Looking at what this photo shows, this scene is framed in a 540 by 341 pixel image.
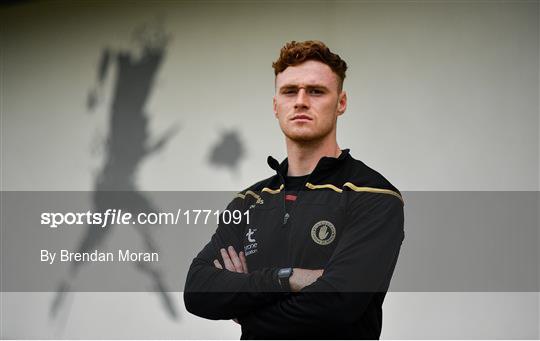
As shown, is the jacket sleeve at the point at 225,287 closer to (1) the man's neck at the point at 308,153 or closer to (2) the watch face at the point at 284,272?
(2) the watch face at the point at 284,272

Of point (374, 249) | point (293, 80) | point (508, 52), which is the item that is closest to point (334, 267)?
point (374, 249)

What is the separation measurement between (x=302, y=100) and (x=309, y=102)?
0.02 m

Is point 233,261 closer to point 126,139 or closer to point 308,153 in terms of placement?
point 308,153

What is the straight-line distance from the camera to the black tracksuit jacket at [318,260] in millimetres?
1587

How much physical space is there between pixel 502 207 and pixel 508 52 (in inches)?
25.6

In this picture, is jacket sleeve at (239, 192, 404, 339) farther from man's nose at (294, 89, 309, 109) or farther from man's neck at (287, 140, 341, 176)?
man's nose at (294, 89, 309, 109)

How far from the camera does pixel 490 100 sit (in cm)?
264

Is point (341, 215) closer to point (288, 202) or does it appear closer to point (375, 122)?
Answer: point (288, 202)

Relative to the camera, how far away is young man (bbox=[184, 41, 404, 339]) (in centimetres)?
160

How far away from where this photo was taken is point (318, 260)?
1686mm

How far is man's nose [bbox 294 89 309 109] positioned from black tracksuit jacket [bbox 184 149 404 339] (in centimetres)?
17
